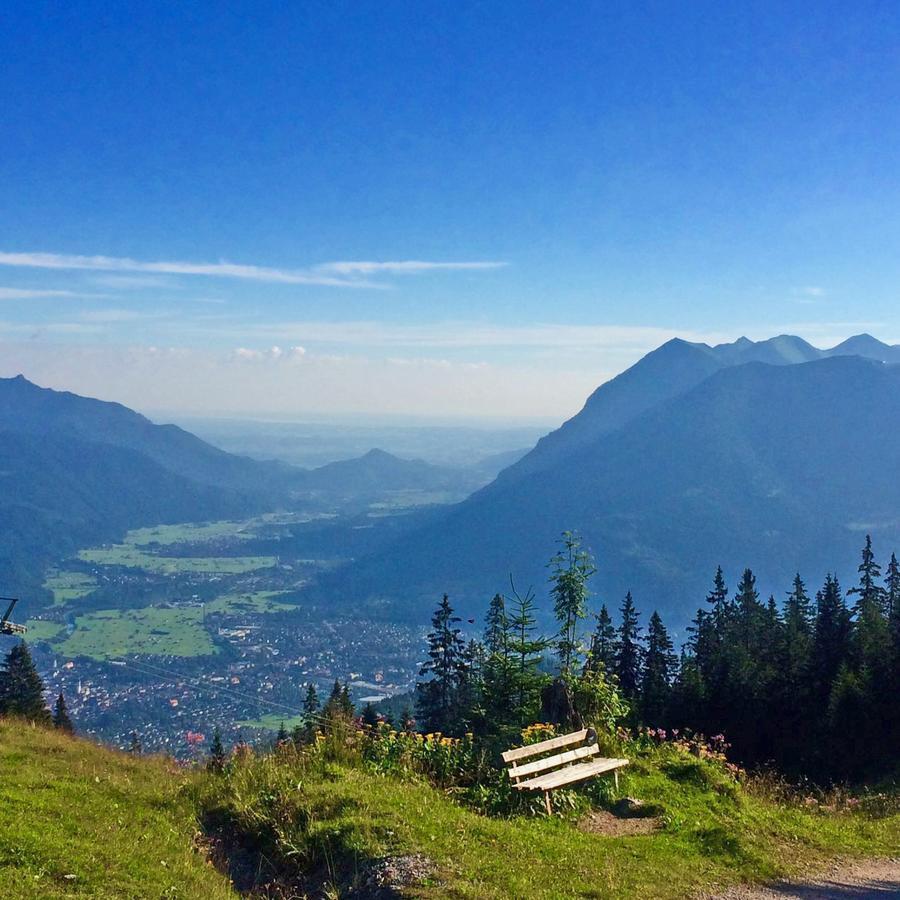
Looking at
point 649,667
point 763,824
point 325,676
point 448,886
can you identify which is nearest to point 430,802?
point 448,886

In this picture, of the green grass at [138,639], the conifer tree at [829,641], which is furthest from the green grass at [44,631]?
the conifer tree at [829,641]

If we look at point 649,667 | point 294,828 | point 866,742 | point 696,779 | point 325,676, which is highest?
point 294,828

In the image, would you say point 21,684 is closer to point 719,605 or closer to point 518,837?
point 518,837

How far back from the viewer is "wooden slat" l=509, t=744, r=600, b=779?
38.8ft

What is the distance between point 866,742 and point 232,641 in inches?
6678

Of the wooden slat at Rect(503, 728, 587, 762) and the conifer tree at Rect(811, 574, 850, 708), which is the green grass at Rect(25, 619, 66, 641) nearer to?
the conifer tree at Rect(811, 574, 850, 708)

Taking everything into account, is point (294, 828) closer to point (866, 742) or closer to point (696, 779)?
point (696, 779)

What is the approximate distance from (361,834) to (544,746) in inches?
167

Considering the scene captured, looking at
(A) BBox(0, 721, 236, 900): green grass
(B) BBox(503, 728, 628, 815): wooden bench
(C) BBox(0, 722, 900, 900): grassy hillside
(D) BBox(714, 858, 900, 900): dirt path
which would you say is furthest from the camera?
(B) BBox(503, 728, 628, 815): wooden bench

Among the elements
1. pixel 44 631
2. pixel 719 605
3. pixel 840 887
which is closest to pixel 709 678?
pixel 719 605

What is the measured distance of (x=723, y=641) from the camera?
172 ft

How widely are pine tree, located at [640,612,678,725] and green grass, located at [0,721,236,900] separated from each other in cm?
3171

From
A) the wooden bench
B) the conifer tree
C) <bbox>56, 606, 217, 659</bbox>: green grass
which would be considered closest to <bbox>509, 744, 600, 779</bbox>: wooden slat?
the wooden bench

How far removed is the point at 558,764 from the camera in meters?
12.6
